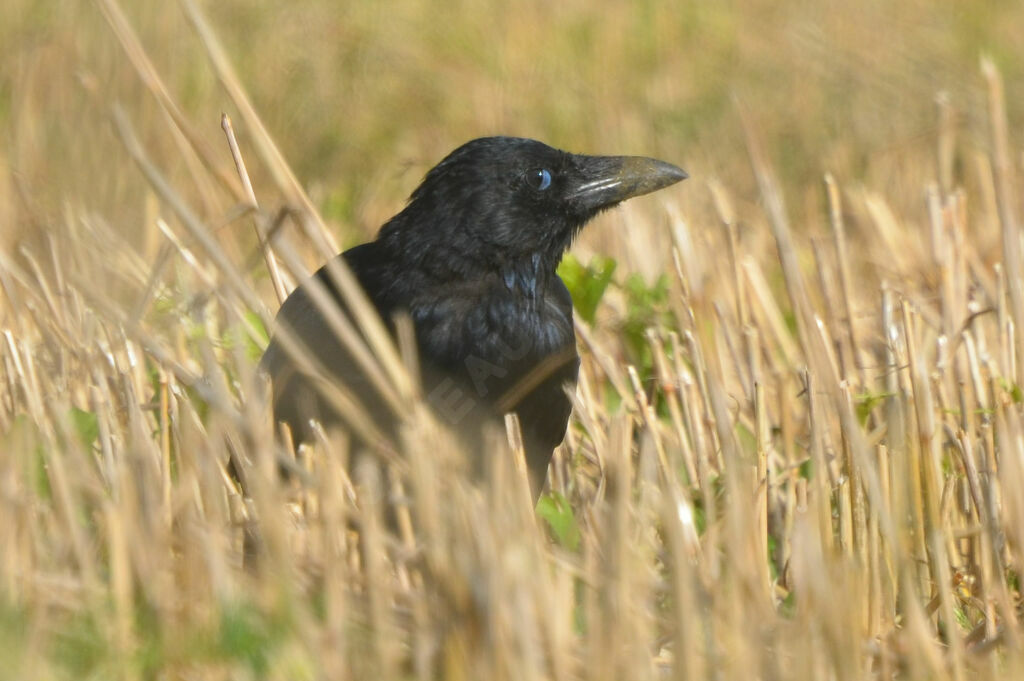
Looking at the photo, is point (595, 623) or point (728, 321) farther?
point (728, 321)

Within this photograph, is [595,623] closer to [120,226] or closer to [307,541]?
[307,541]

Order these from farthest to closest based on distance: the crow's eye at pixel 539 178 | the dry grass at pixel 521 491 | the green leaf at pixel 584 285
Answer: the green leaf at pixel 584 285 → the crow's eye at pixel 539 178 → the dry grass at pixel 521 491

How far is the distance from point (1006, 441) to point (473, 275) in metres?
1.62

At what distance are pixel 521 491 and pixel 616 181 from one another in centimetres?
191

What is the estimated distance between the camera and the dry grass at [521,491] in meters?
2.17

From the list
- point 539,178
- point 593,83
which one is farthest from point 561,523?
point 593,83

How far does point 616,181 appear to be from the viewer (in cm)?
410

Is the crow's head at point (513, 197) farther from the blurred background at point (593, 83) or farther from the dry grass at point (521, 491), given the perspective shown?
the blurred background at point (593, 83)

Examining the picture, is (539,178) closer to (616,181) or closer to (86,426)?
(616,181)

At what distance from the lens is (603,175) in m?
4.10

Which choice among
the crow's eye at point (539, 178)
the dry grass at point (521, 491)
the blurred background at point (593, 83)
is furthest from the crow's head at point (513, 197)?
the blurred background at point (593, 83)

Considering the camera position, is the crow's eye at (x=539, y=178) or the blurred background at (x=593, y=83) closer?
the crow's eye at (x=539, y=178)

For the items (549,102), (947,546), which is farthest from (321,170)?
(947,546)

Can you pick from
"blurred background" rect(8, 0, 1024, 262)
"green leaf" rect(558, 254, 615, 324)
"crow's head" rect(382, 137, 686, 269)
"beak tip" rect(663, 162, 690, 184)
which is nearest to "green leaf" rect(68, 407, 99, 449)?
"crow's head" rect(382, 137, 686, 269)
